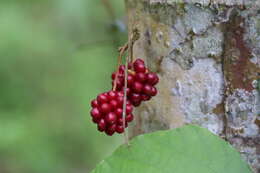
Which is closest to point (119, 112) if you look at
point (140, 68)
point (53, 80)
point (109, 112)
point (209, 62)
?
point (109, 112)

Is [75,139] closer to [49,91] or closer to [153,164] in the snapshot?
[49,91]

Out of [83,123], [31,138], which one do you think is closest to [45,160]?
[31,138]

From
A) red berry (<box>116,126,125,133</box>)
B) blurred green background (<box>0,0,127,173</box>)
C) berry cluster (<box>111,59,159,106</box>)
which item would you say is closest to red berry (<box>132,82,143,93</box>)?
berry cluster (<box>111,59,159,106</box>)

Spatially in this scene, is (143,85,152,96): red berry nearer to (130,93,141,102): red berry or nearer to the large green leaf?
(130,93,141,102): red berry

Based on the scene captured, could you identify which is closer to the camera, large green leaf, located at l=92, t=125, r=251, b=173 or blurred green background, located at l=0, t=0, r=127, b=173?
large green leaf, located at l=92, t=125, r=251, b=173

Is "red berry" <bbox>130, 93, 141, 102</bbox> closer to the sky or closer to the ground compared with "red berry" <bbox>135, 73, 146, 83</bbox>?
closer to the ground

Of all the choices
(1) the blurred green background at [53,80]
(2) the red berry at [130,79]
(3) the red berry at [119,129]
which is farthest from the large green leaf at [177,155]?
(1) the blurred green background at [53,80]
